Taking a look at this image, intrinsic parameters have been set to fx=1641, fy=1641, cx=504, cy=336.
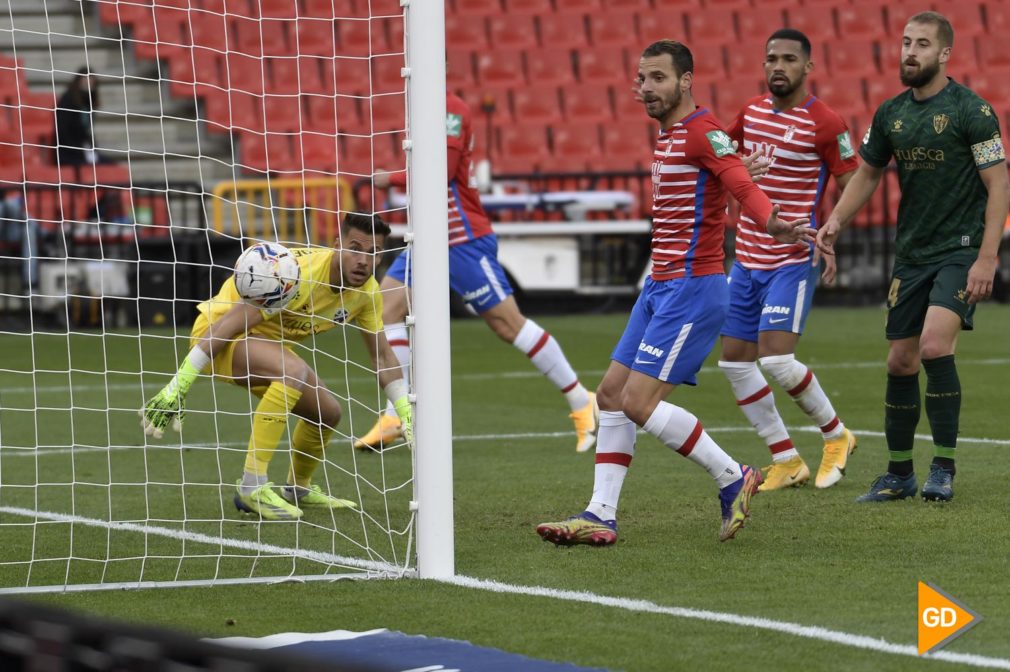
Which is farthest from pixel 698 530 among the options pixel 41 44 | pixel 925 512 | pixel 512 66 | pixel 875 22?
pixel 875 22

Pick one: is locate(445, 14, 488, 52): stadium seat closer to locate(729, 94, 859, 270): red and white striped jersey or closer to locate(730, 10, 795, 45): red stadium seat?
locate(730, 10, 795, 45): red stadium seat

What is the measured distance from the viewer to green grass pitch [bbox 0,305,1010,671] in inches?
178

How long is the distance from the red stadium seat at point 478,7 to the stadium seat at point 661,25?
6.65ft

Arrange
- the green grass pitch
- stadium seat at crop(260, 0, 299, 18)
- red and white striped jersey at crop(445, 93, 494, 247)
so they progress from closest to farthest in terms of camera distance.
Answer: the green grass pitch → red and white striped jersey at crop(445, 93, 494, 247) → stadium seat at crop(260, 0, 299, 18)

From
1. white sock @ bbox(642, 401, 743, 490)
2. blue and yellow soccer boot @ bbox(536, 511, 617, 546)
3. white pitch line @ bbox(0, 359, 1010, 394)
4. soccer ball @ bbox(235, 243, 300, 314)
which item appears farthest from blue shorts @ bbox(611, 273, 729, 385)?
white pitch line @ bbox(0, 359, 1010, 394)

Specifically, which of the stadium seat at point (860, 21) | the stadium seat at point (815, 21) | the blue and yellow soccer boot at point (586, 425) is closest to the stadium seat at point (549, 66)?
the stadium seat at point (815, 21)

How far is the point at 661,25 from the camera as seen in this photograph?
2306 centimetres

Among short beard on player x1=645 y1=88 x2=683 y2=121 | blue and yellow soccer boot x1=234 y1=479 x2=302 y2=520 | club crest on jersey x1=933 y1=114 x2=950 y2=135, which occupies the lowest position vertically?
blue and yellow soccer boot x1=234 y1=479 x2=302 y2=520

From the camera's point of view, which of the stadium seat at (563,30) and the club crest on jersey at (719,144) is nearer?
the club crest on jersey at (719,144)

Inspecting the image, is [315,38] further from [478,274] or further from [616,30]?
[478,274]

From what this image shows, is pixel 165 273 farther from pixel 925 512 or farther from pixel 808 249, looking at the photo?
pixel 925 512

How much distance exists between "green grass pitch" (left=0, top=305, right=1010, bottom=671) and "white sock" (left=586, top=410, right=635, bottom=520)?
0.19 metres

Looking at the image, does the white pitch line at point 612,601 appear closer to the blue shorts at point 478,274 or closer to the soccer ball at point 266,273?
the soccer ball at point 266,273

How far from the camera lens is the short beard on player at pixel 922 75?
6.65m
